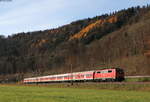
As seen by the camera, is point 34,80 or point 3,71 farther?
point 3,71

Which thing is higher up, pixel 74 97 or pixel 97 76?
pixel 97 76

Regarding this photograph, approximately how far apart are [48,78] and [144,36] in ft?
186

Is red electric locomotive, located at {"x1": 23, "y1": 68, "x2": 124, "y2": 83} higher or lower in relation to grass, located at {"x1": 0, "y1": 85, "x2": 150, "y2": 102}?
higher

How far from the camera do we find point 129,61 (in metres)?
110

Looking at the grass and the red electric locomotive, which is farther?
the red electric locomotive

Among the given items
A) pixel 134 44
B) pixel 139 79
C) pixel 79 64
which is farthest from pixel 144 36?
pixel 139 79

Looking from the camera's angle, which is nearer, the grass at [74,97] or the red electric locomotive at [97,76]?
the grass at [74,97]

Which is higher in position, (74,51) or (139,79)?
(74,51)

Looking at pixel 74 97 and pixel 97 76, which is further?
pixel 97 76

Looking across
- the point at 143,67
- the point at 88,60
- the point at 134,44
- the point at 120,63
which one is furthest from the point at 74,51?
the point at 143,67

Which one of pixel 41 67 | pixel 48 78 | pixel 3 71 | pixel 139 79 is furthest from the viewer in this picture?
pixel 3 71

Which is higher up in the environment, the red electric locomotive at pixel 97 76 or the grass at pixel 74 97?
the red electric locomotive at pixel 97 76

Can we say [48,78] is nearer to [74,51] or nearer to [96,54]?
[96,54]

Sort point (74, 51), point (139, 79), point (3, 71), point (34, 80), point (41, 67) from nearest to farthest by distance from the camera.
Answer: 1. point (139, 79)
2. point (34, 80)
3. point (74, 51)
4. point (41, 67)
5. point (3, 71)
